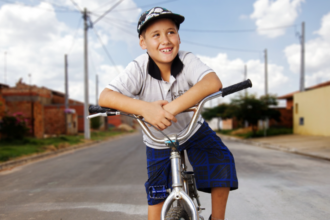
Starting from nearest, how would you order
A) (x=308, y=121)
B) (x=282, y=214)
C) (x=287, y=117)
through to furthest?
1. (x=282, y=214)
2. (x=308, y=121)
3. (x=287, y=117)

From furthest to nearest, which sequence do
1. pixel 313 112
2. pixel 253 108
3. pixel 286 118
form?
1. pixel 286 118
2. pixel 253 108
3. pixel 313 112

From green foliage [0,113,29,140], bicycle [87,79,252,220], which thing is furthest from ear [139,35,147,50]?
green foliage [0,113,29,140]

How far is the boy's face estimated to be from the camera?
2062 mm

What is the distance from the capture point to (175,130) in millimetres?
2158

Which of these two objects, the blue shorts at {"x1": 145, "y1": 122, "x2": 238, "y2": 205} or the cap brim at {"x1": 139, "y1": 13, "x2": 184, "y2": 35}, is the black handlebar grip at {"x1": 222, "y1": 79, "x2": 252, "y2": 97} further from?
the cap brim at {"x1": 139, "y1": 13, "x2": 184, "y2": 35}

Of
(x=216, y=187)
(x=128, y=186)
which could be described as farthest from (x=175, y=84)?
(x=128, y=186)

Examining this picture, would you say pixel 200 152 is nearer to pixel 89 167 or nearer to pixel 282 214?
pixel 282 214

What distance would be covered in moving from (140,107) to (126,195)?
306 cm

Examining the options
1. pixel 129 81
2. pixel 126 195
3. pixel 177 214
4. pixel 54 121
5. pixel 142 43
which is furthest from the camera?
pixel 54 121

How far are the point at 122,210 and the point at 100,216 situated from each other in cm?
31

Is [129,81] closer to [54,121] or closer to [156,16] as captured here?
[156,16]

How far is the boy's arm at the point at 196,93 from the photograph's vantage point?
1.74 m

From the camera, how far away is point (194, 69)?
82.5 inches

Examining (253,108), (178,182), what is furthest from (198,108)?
(253,108)
